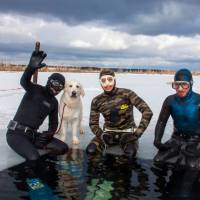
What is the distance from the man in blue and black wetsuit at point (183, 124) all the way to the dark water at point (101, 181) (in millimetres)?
378

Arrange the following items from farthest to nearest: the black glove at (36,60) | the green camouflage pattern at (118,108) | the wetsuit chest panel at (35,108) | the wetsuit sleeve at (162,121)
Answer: the green camouflage pattern at (118,108), the wetsuit sleeve at (162,121), the wetsuit chest panel at (35,108), the black glove at (36,60)

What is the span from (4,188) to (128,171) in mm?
1823

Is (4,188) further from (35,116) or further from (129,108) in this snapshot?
(129,108)

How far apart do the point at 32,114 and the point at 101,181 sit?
6.44 feet

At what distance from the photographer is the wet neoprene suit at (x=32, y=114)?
589 cm

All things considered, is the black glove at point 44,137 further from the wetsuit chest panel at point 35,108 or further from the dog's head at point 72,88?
the dog's head at point 72,88

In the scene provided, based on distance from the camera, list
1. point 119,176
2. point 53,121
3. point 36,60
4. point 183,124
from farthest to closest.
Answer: point 53,121 < point 183,124 < point 36,60 < point 119,176

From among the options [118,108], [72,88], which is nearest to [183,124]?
[118,108]

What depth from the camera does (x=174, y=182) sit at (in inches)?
194

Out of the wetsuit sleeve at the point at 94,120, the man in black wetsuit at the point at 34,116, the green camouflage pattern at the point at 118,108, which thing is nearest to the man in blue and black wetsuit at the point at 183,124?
the green camouflage pattern at the point at 118,108

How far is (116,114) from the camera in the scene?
6.68m

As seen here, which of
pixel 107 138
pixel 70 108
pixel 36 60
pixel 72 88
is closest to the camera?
pixel 36 60

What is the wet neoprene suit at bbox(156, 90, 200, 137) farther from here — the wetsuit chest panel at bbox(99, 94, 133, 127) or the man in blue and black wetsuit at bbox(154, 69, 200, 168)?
the wetsuit chest panel at bbox(99, 94, 133, 127)

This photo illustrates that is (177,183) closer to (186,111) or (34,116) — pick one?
(186,111)
